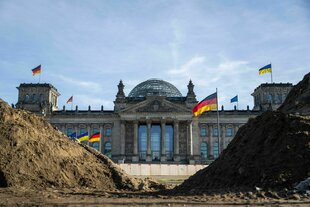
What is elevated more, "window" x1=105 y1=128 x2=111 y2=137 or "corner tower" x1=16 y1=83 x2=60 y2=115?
"corner tower" x1=16 y1=83 x2=60 y2=115

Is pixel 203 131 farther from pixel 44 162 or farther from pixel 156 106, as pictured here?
pixel 44 162

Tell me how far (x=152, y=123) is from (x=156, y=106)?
170 inches

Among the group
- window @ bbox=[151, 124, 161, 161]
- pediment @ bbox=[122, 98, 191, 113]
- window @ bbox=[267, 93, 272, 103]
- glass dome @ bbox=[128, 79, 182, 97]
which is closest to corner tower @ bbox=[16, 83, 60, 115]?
pediment @ bbox=[122, 98, 191, 113]

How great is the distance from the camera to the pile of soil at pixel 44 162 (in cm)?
1839

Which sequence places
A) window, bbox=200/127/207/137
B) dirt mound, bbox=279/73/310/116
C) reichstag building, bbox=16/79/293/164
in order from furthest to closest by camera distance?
1. window, bbox=200/127/207/137
2. reichstag building, bbox=16/79/293/164
3. dirt mound, bbox=279/73/310/116

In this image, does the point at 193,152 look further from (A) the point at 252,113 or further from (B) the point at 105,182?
(B) the point at 105,182

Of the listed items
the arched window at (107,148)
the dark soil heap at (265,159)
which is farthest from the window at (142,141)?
the dark soil heap at (265,159)

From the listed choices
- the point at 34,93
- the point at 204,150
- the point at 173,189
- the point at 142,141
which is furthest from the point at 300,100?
the point at 34,93

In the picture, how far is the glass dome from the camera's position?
91812 mm

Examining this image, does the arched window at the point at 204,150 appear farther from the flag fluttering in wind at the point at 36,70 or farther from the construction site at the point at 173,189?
the construction site at the point at 173,189

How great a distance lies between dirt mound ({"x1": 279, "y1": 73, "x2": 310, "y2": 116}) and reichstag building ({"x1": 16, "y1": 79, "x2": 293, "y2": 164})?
51.7 meters

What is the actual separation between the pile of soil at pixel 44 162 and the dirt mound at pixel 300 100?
10.5 m

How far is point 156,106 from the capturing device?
259 feet

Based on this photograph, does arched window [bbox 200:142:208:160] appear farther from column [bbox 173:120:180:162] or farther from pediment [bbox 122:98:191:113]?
pediment [bbox 122:98:191:113]
